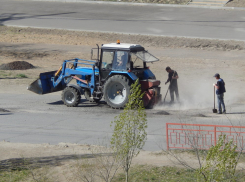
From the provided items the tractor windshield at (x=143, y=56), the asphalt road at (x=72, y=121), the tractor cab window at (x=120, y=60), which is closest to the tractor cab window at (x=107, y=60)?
the tractor cab window at (x=120, y=60)

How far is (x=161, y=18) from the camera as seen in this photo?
38.9m

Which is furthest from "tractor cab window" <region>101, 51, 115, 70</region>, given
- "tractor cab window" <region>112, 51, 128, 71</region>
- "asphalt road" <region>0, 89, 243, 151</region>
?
"asphalt road" <region>0, 89, 243, 151</region>

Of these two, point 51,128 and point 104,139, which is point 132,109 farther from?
point 51,128

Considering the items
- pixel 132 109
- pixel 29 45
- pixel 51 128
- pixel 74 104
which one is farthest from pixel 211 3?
pixel 132 109

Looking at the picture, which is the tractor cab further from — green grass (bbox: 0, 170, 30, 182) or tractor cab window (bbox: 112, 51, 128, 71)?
green grass (bbox: 0, 170, 30, 182)

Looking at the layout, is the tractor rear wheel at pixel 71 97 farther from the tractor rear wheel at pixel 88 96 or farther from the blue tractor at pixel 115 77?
the tractor rear wheel at pixel 88 96

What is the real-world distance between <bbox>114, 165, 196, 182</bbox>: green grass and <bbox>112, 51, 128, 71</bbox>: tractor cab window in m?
6.28

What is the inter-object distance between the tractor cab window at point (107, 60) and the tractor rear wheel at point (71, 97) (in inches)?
63.0

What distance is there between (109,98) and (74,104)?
1.65m

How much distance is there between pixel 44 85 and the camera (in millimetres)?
17016

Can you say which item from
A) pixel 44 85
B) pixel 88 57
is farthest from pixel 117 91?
pixel 88 57

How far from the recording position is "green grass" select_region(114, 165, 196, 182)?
8984mm

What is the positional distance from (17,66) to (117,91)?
12088 millimetres

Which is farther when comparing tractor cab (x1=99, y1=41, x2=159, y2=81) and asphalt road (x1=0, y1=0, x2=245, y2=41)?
asphalt road (x1=0, y1=0, x2=245, y2=41)
